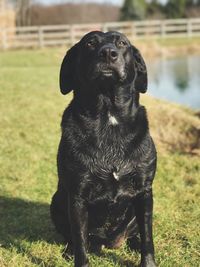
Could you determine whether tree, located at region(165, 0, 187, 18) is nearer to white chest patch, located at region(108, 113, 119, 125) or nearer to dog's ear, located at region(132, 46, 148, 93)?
dog's ear, located at region(132, 46, 148, 93)

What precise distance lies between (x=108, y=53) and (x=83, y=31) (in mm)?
26538

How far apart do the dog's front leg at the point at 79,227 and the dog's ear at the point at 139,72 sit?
96 cm

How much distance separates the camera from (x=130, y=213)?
11.6 feet

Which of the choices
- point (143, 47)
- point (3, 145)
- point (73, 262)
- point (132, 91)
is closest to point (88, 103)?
point (132, 91)

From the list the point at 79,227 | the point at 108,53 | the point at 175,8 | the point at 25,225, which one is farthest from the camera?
the point at 175,8

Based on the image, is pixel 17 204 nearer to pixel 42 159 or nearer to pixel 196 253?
pixel 42 159

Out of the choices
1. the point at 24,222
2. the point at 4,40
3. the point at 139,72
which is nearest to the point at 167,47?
the point at 4,40

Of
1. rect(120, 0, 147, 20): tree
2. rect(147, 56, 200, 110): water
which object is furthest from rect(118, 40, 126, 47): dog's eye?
rect(120, 0, 147, 20): tree

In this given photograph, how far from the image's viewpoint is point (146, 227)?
131 inches

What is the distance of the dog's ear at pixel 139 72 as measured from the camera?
3.44 metres

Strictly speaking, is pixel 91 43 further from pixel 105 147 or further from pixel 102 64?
pixel 105 147

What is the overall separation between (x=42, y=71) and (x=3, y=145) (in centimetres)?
798

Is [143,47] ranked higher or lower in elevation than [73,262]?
lower

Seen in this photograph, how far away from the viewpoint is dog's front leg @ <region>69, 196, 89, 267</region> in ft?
10.5
